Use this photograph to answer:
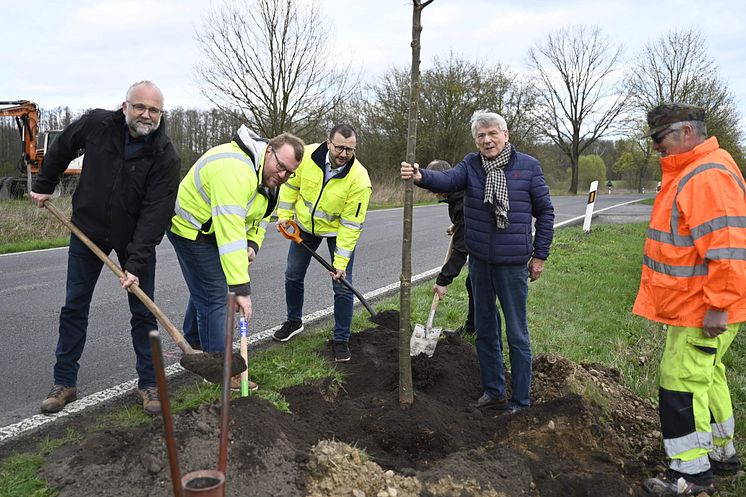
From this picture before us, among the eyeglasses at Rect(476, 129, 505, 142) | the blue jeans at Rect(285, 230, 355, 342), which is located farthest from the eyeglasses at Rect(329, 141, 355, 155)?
the eyeglasses at Rect(476, 129, 505, 142)

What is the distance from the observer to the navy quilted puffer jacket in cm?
365

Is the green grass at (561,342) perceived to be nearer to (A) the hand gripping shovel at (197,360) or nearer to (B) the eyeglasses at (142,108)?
(A) the hand gripping shovel at (197,360)

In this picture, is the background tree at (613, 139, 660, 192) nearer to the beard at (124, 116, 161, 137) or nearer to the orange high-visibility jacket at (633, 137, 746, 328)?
the orange high-visibility jacket at (633, 137, 746, 328)

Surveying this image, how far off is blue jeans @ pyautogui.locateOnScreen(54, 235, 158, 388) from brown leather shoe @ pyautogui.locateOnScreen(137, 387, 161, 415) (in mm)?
82

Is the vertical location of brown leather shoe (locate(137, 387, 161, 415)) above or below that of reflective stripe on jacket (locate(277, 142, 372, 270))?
below

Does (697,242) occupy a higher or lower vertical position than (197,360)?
higher

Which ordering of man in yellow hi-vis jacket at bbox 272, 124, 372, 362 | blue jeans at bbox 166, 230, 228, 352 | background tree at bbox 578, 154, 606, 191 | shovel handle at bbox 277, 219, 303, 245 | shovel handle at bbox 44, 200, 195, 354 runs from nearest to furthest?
shovel handle at bbox 44, 200, 195, 354 → blue jeans at bbox 166, 230, 228, 352 → man in yellow hi-vis jacket at bbox 272, 124, 372, 362 → shovel handle at bbox 277, 219, 303, 245 → background tree at bbox 578, 154, 606, 191

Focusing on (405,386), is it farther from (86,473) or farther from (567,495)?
(86,473)

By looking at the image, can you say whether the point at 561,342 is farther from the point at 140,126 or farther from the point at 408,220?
the point at 140,126

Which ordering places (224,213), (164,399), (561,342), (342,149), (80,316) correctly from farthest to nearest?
(561,342) < (342,149) < (80,316) < (224,213) < (164,399)

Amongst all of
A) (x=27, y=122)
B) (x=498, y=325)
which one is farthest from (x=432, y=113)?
(x=498, y=325)

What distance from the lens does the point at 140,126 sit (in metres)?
3.52

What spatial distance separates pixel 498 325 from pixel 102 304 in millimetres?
4461

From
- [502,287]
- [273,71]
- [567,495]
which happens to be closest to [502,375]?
[502,287]
